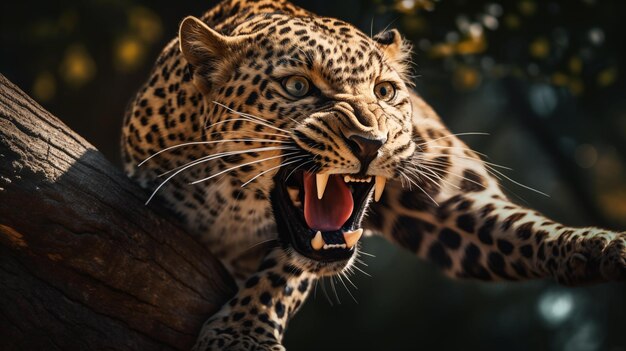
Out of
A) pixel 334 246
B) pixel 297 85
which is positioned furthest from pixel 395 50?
pixel 334 246

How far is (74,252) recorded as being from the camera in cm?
439

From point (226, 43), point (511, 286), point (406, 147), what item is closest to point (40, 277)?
point (226, 43)

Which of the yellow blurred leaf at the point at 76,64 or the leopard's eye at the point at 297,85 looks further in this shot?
the yellow blurred leaf at the point at 76,64

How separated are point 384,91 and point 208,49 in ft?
3.20

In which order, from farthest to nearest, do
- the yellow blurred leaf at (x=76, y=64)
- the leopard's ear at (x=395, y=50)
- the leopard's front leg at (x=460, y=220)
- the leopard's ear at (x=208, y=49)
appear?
the yellow blurred leaf at (x=76, y=64)
the leopard's ear at (x=395, y=50)
the leopard's front leg at (x=460, y=220)
the leopard's ear at (x=208, y=49)

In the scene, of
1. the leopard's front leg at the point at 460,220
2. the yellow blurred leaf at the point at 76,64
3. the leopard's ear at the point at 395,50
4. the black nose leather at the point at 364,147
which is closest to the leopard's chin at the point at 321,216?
the black nose leather at the point at 364,147

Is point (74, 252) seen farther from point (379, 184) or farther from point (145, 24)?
point (145, 24)

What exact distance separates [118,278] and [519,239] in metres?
2.18

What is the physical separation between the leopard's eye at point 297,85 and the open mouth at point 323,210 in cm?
42

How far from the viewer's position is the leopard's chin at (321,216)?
476 centimetres

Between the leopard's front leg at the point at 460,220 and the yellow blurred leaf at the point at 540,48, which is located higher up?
the yellow blurred leaf at the point at 540,48

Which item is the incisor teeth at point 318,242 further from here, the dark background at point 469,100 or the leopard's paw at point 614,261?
the leopard's paw at point 614,261

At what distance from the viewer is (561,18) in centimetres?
854

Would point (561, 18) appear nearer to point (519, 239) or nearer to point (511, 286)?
point (519, 239)
